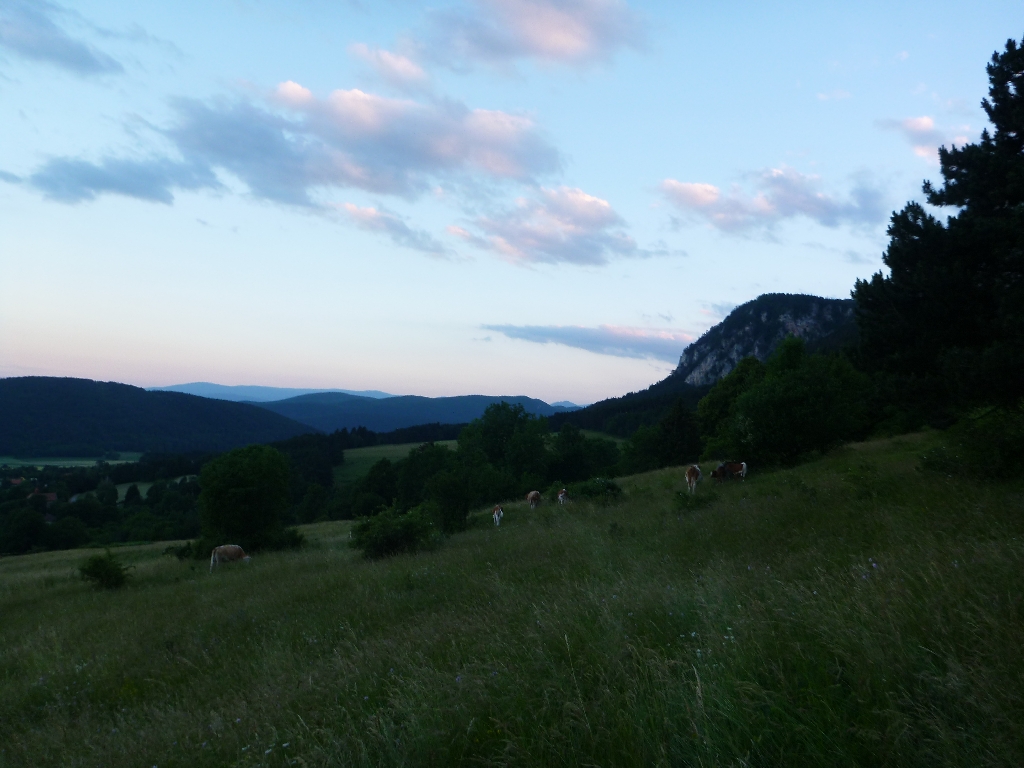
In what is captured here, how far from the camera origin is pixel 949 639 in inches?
125

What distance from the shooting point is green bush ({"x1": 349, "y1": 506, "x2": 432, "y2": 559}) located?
55.4 feet

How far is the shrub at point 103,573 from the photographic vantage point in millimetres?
18594

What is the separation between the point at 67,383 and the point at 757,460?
22691 centimetres

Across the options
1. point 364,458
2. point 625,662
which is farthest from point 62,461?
point 625,662

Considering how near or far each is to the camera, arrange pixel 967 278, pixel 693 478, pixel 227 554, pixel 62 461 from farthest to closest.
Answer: pixel 62 461 < pixel 227 554 < pixel 693 478 < pixel 967 278

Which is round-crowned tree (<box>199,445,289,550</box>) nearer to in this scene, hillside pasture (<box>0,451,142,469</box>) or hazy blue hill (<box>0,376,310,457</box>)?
hillside pasture (<box>0,451,142,469</box>)

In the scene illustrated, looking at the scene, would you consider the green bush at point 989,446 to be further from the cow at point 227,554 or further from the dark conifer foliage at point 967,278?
the cow at point 227,554

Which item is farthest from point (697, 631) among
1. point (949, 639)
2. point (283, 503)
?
point (283, 503)

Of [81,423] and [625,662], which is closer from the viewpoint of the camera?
[625,662]

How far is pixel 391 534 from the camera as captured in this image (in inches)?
670

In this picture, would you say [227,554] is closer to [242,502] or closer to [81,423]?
[242,502]

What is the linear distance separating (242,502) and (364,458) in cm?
8854

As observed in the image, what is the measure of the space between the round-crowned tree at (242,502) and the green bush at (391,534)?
51.0 feet

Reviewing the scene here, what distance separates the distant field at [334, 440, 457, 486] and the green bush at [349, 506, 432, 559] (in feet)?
255
